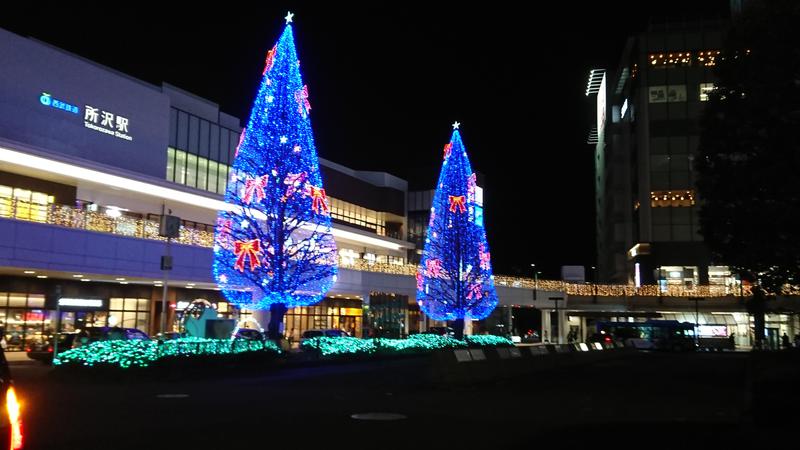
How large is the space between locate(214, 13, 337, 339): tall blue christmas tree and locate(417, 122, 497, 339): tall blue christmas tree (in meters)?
14.7

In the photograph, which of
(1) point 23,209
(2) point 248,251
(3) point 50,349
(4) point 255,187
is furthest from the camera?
(3) point 50,349

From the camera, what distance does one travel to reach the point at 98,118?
132 ft

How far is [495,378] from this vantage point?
80.8 ft

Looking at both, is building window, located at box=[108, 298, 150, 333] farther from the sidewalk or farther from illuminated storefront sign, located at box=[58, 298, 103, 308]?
the sidewalk

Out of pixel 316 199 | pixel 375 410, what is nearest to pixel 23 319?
pixel 316 199

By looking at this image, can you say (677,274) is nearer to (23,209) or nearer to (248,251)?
(248,251)

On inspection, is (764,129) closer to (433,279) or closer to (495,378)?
(495,378)

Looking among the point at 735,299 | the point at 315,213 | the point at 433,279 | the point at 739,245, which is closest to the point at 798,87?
the point at 739,245

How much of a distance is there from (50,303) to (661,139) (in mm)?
68559

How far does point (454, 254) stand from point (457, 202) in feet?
10.3

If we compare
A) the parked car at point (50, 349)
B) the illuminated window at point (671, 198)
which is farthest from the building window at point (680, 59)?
the parked car at point (50, 349)

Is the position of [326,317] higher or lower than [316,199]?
lower

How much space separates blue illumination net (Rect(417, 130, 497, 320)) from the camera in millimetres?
44375

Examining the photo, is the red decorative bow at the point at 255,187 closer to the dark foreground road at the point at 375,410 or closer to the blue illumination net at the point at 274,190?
the blue illumination net at the point at 274,190
